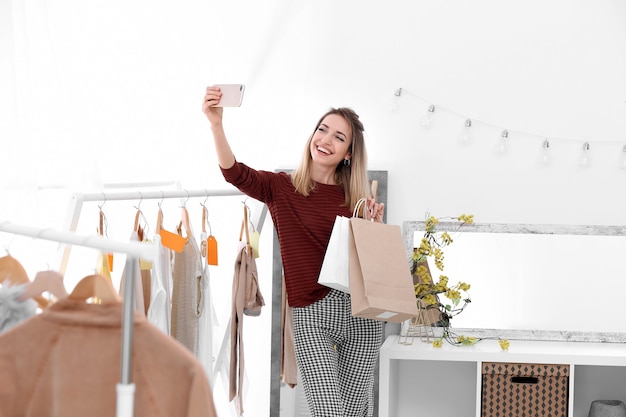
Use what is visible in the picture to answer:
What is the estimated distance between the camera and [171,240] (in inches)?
90.1

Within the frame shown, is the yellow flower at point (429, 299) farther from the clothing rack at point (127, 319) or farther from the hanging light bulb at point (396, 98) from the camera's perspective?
the clothing rack at point (127, 319)

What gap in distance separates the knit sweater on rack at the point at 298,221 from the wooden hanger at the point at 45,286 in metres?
1.11

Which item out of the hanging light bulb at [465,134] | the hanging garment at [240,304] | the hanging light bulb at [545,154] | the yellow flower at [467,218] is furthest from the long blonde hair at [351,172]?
the hanging light bulb at [545,154]

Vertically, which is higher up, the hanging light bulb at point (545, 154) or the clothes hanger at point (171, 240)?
the hanging light bulb at point (545, 154)

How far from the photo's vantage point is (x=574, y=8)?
3.43 metres

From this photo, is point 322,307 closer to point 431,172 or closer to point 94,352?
point 431,172

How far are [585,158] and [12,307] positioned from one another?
2.53 m

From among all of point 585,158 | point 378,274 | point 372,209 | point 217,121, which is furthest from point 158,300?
point 585,158

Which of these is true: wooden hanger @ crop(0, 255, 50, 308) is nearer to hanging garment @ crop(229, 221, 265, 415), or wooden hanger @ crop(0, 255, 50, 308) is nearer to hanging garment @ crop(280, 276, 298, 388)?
hanging garment @ crop(229, 221, 265, 415)

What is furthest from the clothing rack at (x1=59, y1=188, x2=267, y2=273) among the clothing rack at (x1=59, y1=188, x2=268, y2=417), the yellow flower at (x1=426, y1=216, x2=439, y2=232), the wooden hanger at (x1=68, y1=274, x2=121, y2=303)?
the yellow flower at (x1=426, y1=216, x2=439, y2=232)

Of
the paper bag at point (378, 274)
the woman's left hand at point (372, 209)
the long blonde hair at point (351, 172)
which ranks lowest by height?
the paper bag at point (378, 274)

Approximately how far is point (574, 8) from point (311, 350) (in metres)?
1.83

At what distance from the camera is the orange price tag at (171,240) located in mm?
2281

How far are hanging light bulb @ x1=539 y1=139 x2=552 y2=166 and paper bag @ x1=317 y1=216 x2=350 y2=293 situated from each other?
3.95ft
